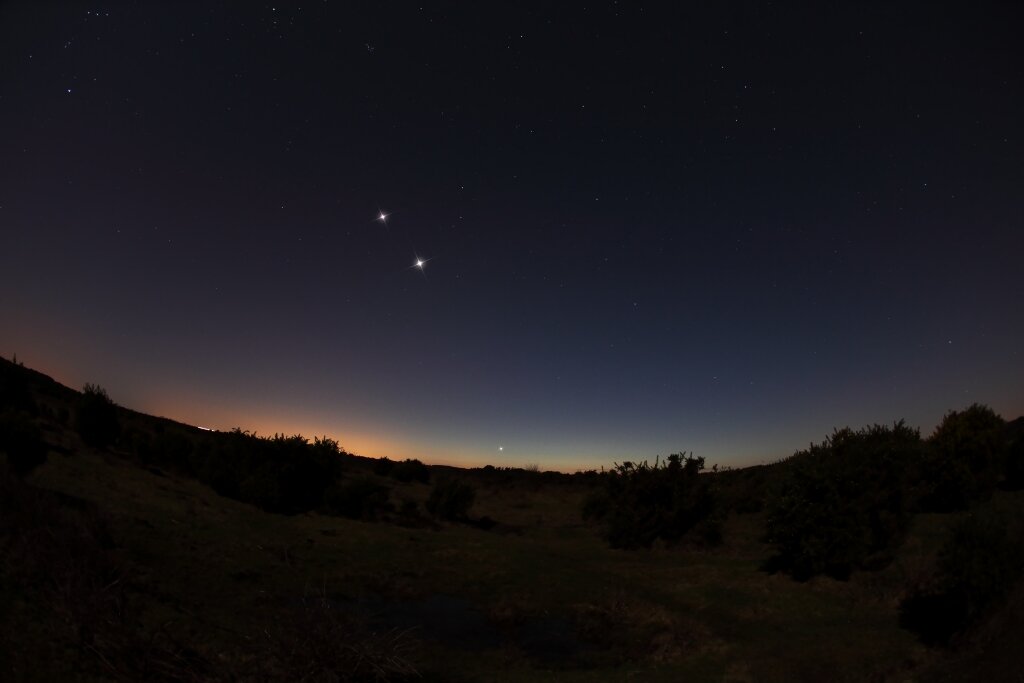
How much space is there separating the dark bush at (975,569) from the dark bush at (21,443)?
30812 mm

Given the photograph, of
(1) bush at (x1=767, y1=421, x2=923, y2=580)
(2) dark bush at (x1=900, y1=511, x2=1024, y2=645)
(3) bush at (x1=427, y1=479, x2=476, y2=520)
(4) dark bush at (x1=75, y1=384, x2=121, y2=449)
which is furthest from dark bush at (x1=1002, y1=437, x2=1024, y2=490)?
(4) dark bush at (x1=75, y1=384, x2=121, y2=449)

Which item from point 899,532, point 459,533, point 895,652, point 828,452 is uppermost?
point 828,452

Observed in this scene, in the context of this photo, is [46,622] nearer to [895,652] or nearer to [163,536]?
[163,536]

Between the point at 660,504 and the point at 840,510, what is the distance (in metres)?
10.6

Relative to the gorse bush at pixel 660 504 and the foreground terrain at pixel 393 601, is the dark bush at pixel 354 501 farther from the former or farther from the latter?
the gorse bush at pixel 660 504

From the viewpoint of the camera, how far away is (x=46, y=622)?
6.82 metres

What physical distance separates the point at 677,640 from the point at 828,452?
11.4 meters

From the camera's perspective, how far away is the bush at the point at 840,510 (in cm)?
1734

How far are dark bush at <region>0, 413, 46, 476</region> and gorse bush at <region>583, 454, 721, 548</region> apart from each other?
1089 inches

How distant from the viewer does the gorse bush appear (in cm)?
2667

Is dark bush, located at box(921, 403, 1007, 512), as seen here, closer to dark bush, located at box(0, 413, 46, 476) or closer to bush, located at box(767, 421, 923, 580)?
bush, located at box(767, 421, 923, 580)

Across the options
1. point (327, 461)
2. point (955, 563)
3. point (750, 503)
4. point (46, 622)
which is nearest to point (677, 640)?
point (955, 563)

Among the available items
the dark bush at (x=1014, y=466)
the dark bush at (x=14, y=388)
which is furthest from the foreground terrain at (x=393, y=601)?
the dark bush at (x=14, y=388)

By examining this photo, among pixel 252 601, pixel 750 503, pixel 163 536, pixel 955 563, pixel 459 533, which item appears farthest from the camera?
pixel 750 503
